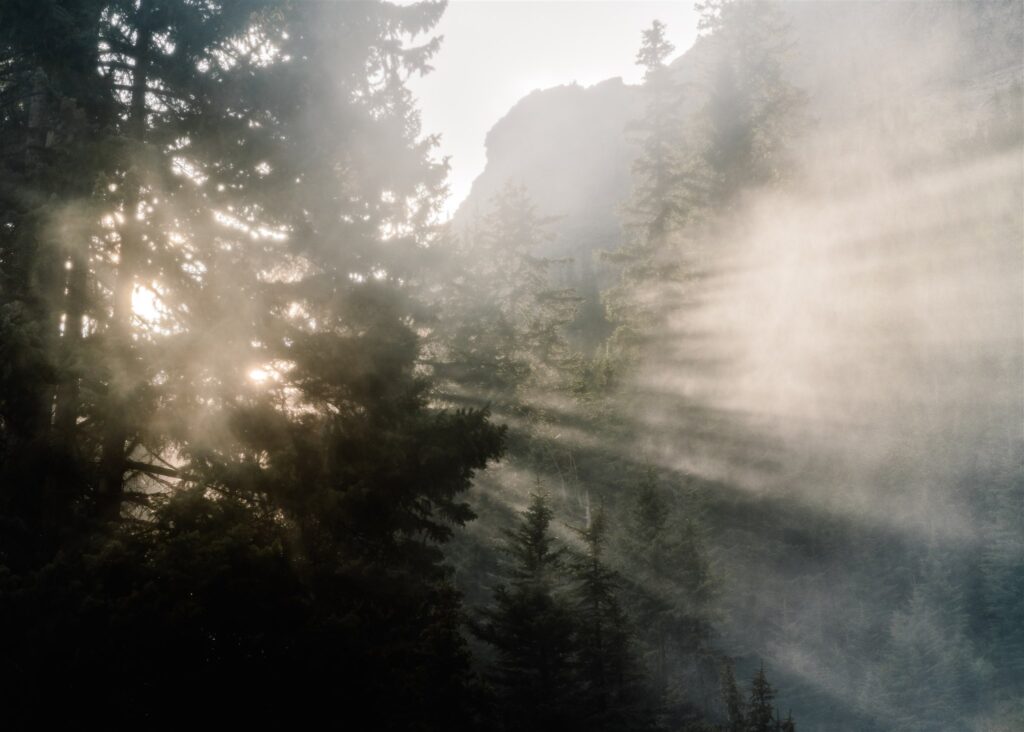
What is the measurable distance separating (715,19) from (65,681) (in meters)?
35.2

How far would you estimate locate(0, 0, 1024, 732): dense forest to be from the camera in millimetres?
5797

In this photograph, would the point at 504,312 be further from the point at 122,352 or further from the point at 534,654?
the point at 122,352

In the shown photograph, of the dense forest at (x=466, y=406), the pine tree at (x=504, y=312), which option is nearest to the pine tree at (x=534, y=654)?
the dense forest at (x=466, y=406)

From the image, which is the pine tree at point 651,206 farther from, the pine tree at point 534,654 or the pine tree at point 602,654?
the pine tree at point 534,654

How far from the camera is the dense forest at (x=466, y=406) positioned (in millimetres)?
5797

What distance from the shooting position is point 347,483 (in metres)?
6.82

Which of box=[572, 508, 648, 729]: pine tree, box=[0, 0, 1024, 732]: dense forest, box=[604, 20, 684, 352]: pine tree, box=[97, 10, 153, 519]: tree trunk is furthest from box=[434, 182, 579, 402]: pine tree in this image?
box=[97, 10, 153, 519]: tree trunk

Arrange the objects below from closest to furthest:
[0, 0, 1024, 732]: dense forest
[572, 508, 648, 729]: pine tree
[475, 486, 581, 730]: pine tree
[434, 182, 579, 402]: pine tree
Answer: [0, 0, 1024, 732]: dense forest
[475, 486, 581, 730]: pine tree
[572, 508, 648, 729]: pine tree
[434, 182, 579, 402]: pine tree

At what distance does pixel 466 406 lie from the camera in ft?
53.3

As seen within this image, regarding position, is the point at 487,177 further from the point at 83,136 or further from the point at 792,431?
the point at 83,136

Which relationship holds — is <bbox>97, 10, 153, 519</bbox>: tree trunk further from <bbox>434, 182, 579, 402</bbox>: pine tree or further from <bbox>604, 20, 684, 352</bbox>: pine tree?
<bbox>604, 20, 684, 352</bbox>: pine tree

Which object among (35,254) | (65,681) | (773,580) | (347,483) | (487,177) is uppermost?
(487,177)

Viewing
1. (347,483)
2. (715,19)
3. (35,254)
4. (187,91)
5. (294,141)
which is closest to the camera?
(347,483)

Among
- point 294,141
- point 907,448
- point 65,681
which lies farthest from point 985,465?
point 65,681
